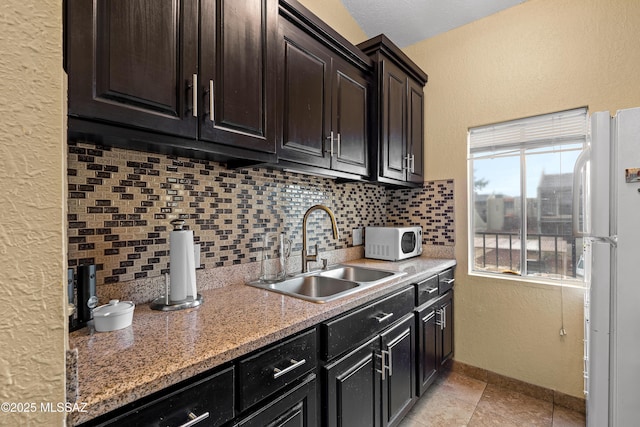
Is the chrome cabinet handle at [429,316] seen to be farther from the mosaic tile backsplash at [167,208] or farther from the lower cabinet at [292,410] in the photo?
the lower cabinet at [292,410]

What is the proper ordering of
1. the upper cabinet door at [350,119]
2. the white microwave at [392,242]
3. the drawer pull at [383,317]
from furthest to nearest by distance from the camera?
the white microwave at [392,242] < the upper cabinet door at [350,119] < the drawer pull at [383,317]

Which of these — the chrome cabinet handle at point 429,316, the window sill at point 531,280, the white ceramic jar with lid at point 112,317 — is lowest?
the chrome cabinet handle at point 429,316

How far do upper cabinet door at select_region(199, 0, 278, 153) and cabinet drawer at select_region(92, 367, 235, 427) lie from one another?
82cm

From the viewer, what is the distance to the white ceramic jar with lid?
91cm

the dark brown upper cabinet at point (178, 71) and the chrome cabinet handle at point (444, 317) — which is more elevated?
the dark brown upper cabinet at point (178, 71)

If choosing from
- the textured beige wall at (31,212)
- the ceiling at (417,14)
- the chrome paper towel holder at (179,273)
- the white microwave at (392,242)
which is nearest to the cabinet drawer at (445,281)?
the white microwave at (392,242)

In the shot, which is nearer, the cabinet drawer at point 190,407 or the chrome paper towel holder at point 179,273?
the cabinet drawer at point 190,407

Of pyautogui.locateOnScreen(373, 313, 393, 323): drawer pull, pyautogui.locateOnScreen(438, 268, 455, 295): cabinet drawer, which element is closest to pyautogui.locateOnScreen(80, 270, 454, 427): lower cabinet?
pyautogui.locateOnScreen(373, 313, 393, 323): drawer pull

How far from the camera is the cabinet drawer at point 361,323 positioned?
1.16m

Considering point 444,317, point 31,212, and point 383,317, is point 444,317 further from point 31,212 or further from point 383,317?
point 31,212

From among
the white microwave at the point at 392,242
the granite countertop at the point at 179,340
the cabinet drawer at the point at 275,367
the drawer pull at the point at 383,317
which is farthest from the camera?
the white microwave at the point at 392,242

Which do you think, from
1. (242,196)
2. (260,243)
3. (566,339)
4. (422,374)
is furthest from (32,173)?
(566,339)

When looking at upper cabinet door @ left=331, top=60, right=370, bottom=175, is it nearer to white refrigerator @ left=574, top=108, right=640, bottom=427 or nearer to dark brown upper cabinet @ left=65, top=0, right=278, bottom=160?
dark brown upper cabinet @ left=65, top=0, right=278, bottom=160

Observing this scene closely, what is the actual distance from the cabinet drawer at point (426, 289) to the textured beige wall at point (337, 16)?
6.69ft
